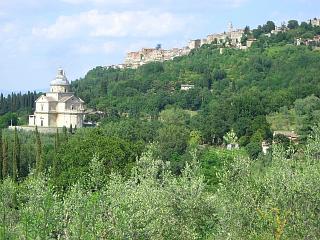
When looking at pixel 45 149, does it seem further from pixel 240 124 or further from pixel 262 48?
pixel 262 48

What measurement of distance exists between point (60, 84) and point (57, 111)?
12.2ft

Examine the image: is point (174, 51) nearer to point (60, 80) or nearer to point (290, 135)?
point (60, 80)

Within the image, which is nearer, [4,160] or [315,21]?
[4,160]

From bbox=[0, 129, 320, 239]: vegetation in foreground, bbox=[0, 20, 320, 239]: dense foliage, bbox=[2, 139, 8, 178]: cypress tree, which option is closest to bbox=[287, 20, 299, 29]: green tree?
bbox=[0, 20, 320, 239]: dense foliage

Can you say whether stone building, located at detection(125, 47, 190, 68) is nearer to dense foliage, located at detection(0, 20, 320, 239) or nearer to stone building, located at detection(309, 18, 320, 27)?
stone building, located at detection(309, 18, 320, 27)

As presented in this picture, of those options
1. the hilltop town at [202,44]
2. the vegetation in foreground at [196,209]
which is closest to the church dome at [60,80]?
the hilltop town at [202,44]

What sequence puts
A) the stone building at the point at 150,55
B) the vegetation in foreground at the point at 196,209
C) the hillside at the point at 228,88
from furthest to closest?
the stone building at the point at 150,55
the hillside at the point at 228,88
the vegetation in foreground at the point at 196,209

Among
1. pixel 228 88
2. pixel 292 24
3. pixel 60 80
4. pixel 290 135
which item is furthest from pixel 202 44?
pixel 290 135

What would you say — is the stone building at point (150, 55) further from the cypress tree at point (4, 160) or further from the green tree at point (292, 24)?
the cypress tree at point (4, 160)

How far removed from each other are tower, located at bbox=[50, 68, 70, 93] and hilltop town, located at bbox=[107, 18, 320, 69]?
50.8 metres

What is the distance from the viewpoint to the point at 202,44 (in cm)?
14912

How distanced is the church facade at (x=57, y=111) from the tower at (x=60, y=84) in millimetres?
596

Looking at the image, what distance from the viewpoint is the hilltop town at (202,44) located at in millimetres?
131875

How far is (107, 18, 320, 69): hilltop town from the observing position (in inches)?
5192
